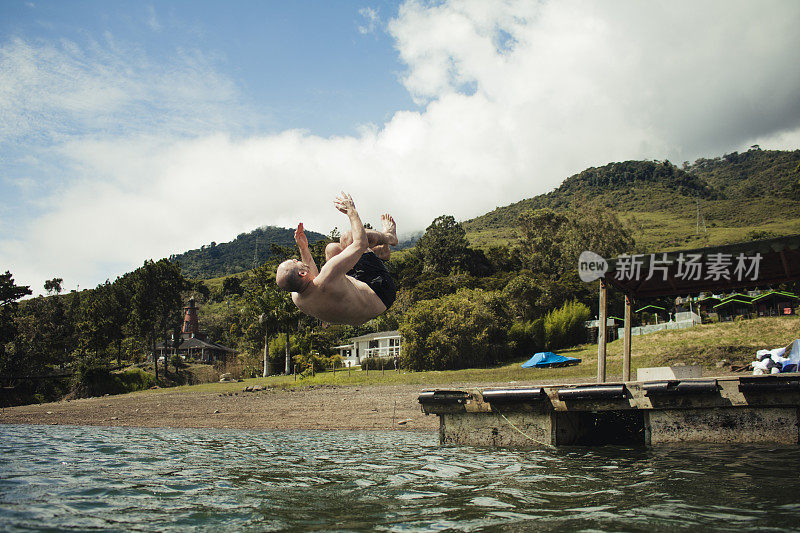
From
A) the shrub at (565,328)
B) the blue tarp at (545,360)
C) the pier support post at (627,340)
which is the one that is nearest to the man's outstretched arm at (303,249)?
the pier support post at (627,340)

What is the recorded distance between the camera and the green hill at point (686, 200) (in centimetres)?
9719

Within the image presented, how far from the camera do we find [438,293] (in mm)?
62125

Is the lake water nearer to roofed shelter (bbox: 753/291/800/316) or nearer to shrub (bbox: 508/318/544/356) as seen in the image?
shrub (bbox: 508/318/544/356)

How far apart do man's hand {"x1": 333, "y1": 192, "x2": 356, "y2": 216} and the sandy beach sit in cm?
1461

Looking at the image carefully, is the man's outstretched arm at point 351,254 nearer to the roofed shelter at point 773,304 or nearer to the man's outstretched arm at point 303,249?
the man's outstretched arm at point 303,249

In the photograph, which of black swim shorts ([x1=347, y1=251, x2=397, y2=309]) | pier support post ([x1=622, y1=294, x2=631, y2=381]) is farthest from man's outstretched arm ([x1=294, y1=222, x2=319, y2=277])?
pier support post ([x1=622, y1=294, x2=631, y2=381])

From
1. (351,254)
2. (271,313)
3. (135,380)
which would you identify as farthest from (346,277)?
(135,380)

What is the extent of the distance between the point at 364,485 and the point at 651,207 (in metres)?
140

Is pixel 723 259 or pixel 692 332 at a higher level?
pixel 723 259

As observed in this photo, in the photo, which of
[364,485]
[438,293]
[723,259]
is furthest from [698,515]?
[438,293]

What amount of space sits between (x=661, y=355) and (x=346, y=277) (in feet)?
112

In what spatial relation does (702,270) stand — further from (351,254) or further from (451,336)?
(451,336)

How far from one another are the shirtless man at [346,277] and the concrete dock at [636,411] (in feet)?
25.4

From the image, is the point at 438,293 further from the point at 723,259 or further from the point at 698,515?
the point at 698,515
